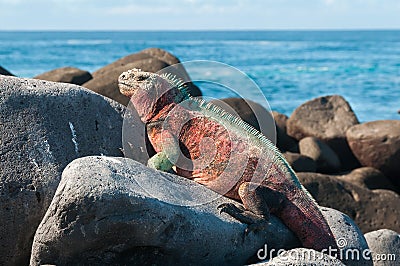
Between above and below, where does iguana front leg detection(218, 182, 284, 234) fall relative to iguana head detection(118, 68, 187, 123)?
below

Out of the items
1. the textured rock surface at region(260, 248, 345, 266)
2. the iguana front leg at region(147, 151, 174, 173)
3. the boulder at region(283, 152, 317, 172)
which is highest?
the iguana front leg at region(147, 151, 174, 173)

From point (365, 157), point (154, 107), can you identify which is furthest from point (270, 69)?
point (154, 107)

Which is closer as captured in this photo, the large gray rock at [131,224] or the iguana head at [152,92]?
the large gray rock at [131,224]

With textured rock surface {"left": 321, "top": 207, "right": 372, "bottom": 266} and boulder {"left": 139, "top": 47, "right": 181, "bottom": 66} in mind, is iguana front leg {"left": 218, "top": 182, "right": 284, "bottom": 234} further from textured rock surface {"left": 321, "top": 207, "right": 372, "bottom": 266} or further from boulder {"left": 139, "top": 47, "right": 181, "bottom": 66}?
boulder {"left": 139, "top": 47, "right": 181, "bottom": 66}

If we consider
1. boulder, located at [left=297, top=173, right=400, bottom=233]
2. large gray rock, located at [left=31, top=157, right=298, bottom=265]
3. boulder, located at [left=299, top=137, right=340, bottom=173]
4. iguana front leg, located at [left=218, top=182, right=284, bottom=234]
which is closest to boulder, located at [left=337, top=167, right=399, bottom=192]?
boulder, located at [left=299, top=137, right=340, bottom=173]

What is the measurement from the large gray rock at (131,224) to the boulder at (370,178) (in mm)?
6586

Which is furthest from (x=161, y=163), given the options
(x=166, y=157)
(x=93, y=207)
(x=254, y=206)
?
(x=93, y=207)

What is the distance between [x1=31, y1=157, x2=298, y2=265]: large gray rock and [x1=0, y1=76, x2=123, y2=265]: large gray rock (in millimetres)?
588

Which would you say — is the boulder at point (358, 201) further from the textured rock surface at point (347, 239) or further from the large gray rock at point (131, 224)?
the large gray rock at point (131, 224)

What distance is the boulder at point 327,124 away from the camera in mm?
14062

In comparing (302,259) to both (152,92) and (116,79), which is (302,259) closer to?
(152,92)

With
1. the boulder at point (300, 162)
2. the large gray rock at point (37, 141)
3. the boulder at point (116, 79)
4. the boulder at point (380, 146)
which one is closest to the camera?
the large gray rock at point (37, 141)

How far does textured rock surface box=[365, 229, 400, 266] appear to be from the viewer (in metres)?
6.37

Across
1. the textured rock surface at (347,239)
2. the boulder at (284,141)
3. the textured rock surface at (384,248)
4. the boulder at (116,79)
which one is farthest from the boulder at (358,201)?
the boulder at (284,141)
